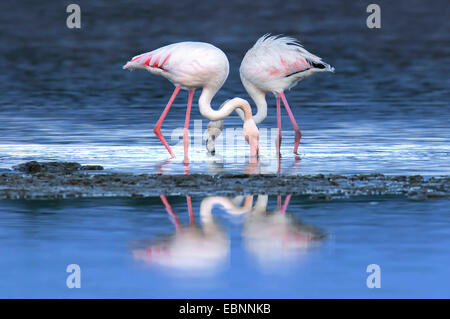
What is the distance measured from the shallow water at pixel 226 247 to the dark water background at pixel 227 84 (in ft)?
9.54

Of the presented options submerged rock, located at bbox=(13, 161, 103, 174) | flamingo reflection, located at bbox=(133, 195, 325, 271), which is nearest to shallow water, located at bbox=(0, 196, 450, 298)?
flamingo reflection, located at bbox=(133, 195, 325, 271)

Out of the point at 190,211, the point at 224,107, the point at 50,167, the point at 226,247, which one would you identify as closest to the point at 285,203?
→ the point at 190,211

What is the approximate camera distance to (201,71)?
563 inches

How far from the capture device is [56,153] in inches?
553

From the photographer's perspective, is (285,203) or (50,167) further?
(50,167)

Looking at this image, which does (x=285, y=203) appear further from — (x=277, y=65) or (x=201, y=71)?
(x=277, y=65)

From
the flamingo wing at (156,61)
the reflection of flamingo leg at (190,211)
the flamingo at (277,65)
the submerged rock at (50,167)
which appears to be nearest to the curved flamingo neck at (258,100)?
the flamingo at (277,65)

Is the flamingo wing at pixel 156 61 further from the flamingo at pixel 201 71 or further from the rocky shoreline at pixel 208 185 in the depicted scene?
the rocky shoreline at pixel 208 185

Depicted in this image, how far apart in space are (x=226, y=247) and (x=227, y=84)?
57.9 feet

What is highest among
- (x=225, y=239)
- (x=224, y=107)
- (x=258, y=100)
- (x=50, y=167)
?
(x=258, y=100)

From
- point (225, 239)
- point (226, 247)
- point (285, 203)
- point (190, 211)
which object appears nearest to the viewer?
point (226, 247)

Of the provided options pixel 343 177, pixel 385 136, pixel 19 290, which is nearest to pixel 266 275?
pixel 19 290

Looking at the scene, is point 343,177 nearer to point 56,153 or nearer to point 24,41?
point 56,153

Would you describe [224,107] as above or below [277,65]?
below
